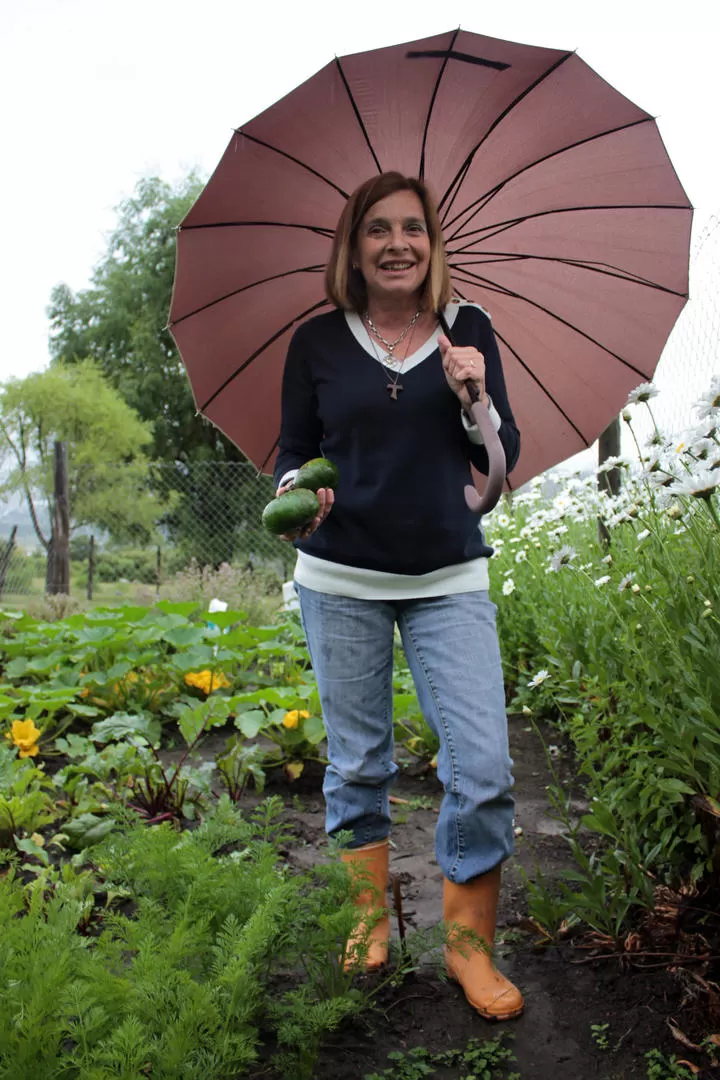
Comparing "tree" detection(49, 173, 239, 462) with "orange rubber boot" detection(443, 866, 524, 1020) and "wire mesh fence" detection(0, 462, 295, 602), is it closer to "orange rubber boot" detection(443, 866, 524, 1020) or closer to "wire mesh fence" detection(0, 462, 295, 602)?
"wire mesh fence" detection(0, 462, 295, 602)

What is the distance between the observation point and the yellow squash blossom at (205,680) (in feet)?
14.3

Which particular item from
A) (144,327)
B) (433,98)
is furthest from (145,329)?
(433,98)

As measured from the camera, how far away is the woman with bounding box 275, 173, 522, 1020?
81.4 inches

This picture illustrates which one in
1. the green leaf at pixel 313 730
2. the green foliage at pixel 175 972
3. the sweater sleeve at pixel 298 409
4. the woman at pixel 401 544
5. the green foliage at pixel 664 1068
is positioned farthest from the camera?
the green leaf at pixel 313 730

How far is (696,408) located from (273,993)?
5.26 feet

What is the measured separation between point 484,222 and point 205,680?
2635mm

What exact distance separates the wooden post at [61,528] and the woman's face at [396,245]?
853 cm

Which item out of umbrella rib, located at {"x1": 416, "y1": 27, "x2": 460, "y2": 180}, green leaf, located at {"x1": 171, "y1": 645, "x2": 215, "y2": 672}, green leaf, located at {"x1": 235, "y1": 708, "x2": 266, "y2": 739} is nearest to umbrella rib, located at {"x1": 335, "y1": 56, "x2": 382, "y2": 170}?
umbrella rib, located at {"x1": 416, "y1": 27, "x2": 460, "y2": 180}

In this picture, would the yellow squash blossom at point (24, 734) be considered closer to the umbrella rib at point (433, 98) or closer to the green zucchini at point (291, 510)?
the green zucchini at point (291, 510)

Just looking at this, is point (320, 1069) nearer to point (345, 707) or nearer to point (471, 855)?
point (471, 855)

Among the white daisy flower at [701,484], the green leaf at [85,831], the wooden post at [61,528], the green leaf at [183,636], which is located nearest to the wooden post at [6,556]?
the wooden post at [61,528]

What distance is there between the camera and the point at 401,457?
6.90 feet

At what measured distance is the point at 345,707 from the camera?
2217mm

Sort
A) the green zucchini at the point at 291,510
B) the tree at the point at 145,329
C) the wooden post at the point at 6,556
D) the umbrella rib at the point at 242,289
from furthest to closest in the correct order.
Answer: the tree at the point at 145,329 → the wooden post at the point at 6,556 → the umbrella rib at the point at 242,289 → the green zucchini at the point at 291,510
